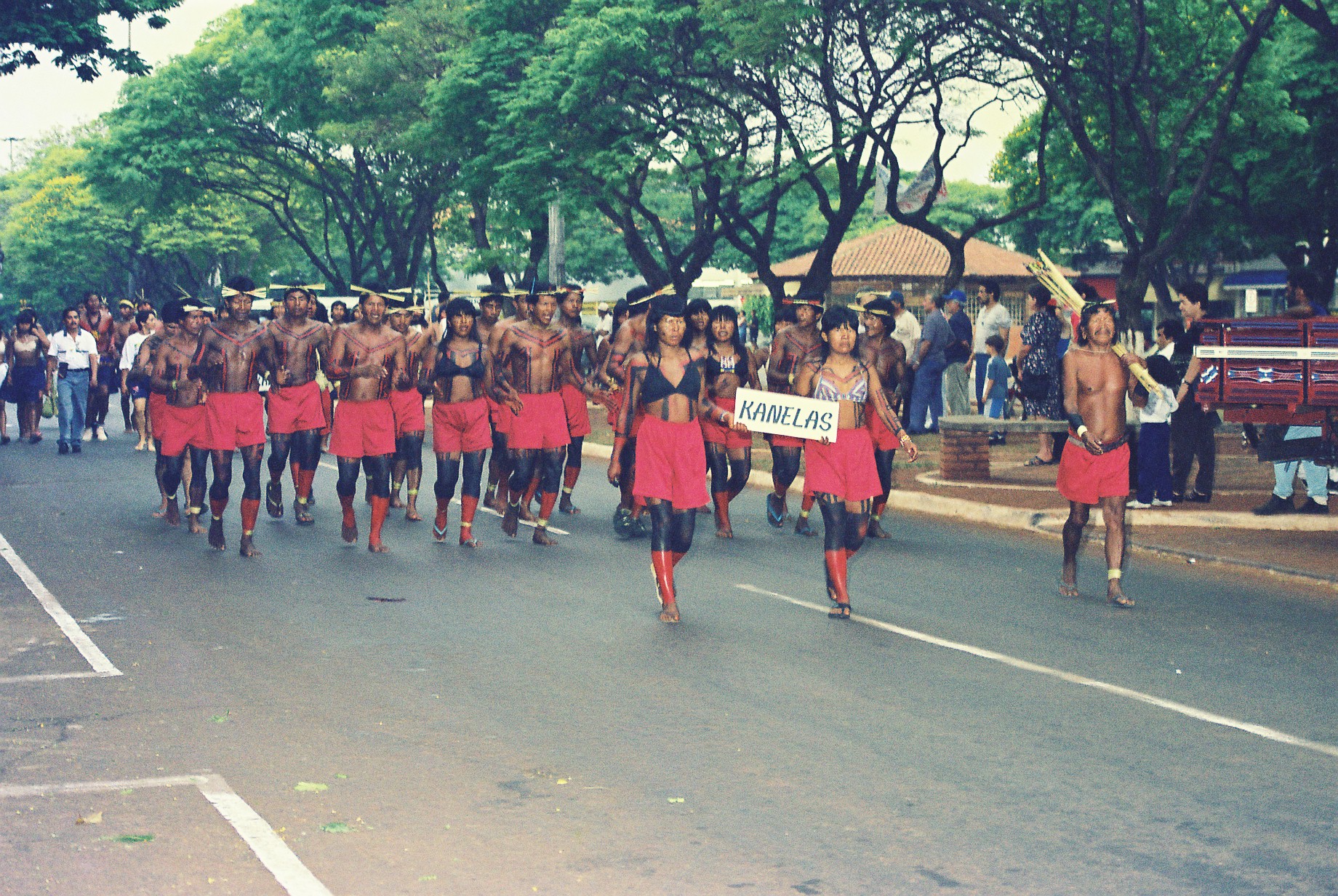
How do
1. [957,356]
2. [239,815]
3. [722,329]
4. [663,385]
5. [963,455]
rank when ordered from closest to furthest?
[239,815] → [663,385] → [722,329] → [963,455] → [957,356]

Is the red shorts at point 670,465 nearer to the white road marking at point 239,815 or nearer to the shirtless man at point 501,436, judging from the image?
the shirtless man at point 501,436

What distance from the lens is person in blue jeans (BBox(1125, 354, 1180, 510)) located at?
46.4 ft

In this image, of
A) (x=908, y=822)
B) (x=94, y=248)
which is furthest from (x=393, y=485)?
(x=94, y=248)

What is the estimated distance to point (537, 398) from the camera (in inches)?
506

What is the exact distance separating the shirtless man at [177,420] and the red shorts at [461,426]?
183 centimetres

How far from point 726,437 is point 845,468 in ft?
11.4

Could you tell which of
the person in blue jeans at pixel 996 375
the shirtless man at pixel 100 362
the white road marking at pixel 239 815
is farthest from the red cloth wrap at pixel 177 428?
the person in blue jeans at pixel 996 375

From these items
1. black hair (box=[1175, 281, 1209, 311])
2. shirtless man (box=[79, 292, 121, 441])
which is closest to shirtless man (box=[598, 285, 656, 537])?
black hair (box=[1175, 281, 1209, 311])

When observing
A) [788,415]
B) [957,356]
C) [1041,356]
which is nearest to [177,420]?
[788,415]

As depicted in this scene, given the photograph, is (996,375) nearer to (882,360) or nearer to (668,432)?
(882,360)

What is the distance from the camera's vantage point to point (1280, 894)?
508 cm

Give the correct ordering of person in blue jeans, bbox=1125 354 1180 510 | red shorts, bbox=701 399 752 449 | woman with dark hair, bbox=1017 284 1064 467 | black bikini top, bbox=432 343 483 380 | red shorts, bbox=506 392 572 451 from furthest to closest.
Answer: woman with dark hair, bbox=1017 284 1064 467, person in blue jeans, bbox=1125 354 1180 510, black bikini top, bbox=432 343 483 380, red shorts, bbox=701 399 752 449, red shorts, bbox=506 392 572 451

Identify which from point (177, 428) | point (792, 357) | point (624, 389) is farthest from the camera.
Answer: point (177, 428)

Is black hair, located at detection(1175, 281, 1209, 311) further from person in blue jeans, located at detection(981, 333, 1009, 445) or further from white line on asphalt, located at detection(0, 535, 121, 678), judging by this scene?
white line on asphalt, located at detection(0, 535, 121, 678)
